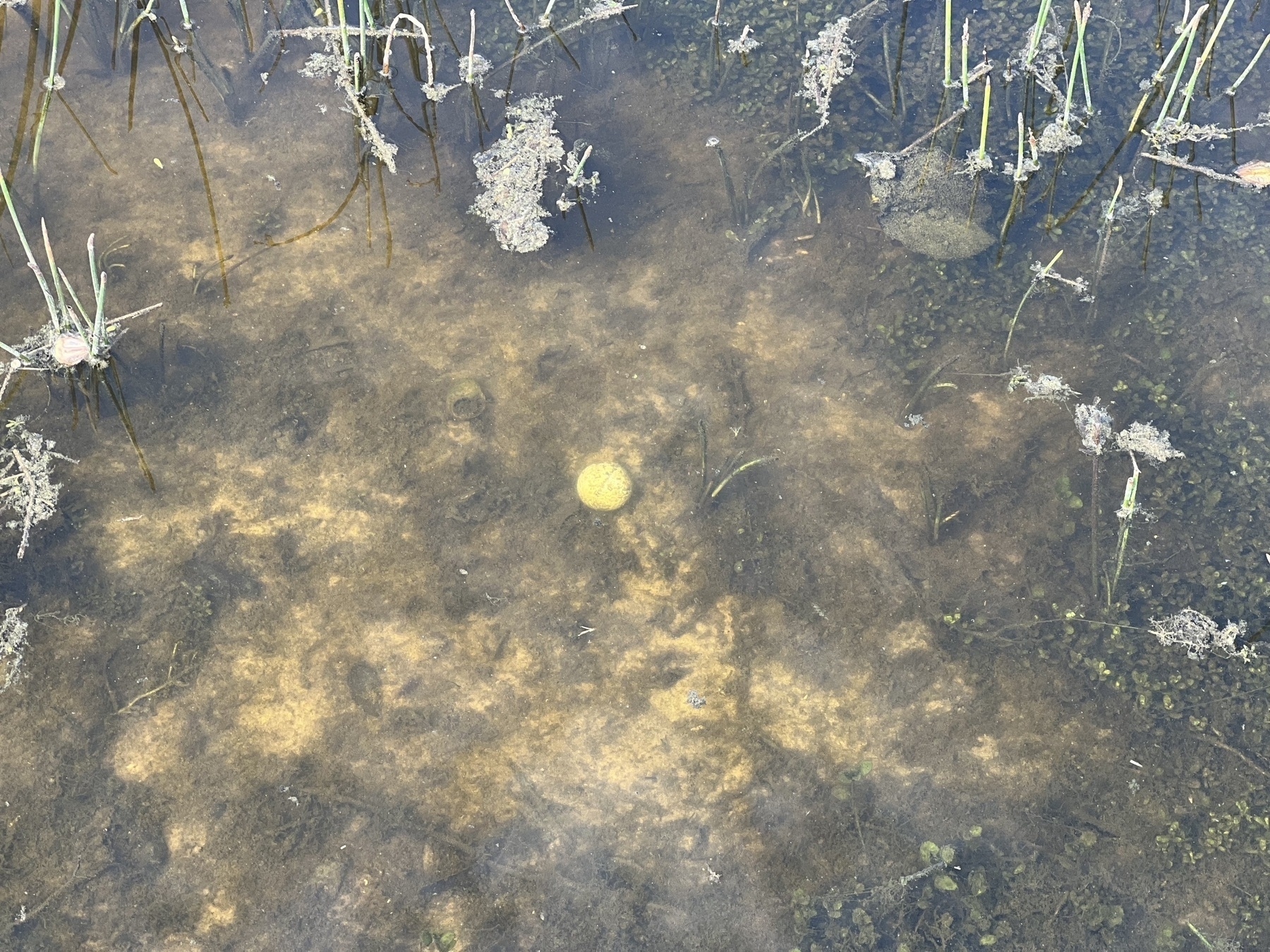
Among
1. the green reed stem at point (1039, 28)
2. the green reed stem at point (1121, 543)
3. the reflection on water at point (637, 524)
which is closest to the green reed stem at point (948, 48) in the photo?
the reflection on water at point (637, 524)

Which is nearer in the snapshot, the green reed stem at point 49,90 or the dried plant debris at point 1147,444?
the dried plant debris at point 1147,444

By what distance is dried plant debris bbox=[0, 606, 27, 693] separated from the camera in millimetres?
3479

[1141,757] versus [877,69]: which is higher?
[877,69]

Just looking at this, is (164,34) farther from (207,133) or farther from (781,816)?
(781,816)

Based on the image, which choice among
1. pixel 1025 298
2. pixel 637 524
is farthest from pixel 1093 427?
pixel 637 524

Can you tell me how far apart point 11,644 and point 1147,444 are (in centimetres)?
509

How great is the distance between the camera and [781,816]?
11.2 feet

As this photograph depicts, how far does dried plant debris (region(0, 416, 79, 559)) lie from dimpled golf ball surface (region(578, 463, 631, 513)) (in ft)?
7.60

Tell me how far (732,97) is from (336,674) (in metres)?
3.97

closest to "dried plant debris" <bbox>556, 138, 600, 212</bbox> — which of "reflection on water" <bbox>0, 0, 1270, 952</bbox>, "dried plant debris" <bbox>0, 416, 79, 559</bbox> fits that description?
"reflection on water" <bbox>0, 0, 1270, 952</bbox>

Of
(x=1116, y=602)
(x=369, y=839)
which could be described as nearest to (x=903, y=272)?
(x=1116, y=602)

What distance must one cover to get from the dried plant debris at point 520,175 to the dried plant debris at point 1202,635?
3503mm

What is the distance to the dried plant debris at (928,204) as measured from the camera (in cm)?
456

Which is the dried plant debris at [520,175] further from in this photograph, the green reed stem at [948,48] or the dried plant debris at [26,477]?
the dried plant debris at [26,477]
